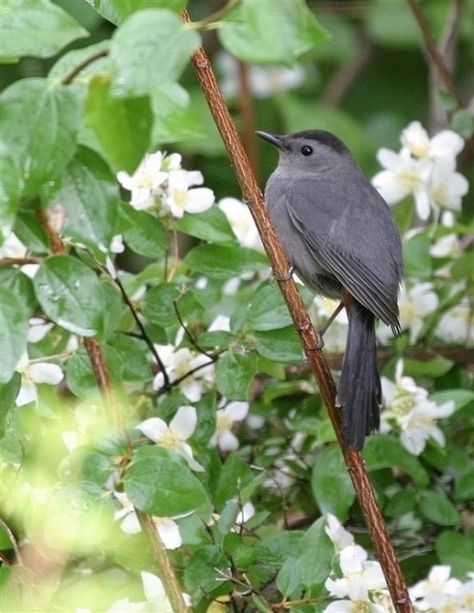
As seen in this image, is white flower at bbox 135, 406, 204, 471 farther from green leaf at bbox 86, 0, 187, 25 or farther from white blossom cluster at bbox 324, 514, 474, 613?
green leaf at bbox 86, 0, 187, 25

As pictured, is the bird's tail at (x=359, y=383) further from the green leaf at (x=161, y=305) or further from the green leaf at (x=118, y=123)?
the green leaf at (x=118, y=123)

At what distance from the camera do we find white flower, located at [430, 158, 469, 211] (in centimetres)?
273

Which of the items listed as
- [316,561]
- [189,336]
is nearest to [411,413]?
[189,336]

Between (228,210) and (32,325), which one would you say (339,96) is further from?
(32,325)

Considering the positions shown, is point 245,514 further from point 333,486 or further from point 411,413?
point 411,413

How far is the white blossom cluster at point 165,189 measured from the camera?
2096 millimetres

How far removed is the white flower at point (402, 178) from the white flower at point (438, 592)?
102cm

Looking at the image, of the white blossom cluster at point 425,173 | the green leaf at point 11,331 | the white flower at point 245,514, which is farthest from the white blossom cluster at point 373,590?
the white blossom cluster at point 425,173

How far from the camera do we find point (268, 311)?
2.04 metres

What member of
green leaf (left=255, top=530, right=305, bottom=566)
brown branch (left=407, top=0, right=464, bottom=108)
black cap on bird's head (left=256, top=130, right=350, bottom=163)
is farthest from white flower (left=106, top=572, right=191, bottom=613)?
brown branch (left=407, top=0, right=464, bottom=108)

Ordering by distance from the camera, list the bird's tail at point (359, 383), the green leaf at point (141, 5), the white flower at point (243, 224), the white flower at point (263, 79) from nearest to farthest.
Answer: the green leaf at point (141, 5) → the bird's tail at point (359, 383) → the white flower at point (243, 224) → the white flower at point (263, 79)

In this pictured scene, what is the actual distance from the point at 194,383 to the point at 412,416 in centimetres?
40

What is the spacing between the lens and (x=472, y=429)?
97.3 inches

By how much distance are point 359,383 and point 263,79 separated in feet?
9.06
